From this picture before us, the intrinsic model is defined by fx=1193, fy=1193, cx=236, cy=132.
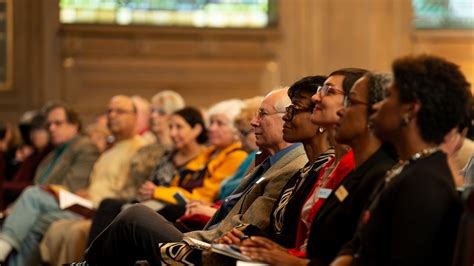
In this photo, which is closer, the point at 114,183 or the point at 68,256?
the point at 68,256

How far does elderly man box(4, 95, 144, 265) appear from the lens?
800 cm

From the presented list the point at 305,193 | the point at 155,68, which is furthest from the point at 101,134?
the point at 305,193

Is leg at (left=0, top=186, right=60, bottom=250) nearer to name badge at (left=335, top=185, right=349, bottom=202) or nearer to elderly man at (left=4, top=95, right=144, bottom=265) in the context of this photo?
elderly man at (left=4, top=95, right=144, bottom=265)

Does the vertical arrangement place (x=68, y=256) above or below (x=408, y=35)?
below

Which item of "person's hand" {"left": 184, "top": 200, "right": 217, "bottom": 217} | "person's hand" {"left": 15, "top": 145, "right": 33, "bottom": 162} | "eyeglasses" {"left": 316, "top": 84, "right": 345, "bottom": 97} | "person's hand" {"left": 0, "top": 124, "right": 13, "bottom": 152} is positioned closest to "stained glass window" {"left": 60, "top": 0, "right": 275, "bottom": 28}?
"person's hand" {"left": 0, "top": 124, "right": 13, "bottom": 152}

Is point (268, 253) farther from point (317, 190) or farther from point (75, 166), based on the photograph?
point (75, 166)

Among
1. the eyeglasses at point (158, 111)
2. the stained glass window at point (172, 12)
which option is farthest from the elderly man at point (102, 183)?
Result: the stained glass window at point (172, 12)

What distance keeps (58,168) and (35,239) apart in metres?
0.90

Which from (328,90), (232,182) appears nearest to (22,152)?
(232,182)

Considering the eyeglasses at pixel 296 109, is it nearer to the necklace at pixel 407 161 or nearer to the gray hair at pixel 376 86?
the gray hair at pixel 376 86

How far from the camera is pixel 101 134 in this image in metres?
9.99

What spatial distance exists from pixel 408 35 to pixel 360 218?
1040cm

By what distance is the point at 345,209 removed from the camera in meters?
3.52

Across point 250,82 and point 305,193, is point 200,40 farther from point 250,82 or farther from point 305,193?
point 305,193
